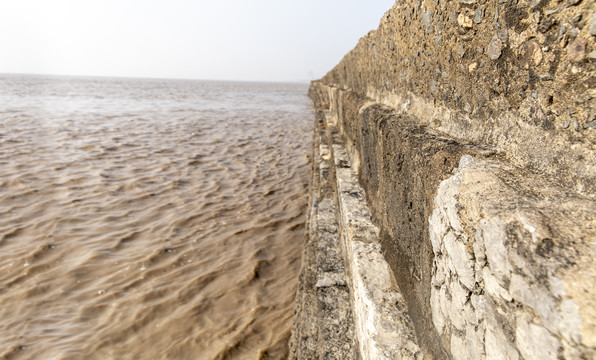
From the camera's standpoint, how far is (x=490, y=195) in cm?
86

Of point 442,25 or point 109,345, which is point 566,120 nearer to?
point 442,25

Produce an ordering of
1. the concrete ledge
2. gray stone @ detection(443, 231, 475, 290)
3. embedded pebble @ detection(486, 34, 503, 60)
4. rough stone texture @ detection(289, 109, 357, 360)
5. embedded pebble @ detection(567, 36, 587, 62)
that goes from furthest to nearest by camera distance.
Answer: rough stone texture @ detection(289, 109, 357, 360) → the concrete ledge → embedded pebble @ detection(486, 34, 503, 60) → gray stone @ detection(443, 231, 475, 290) → embedded pebble @ detection(567, 36, 587, 62)

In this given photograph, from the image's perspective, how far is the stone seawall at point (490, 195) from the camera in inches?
25.6

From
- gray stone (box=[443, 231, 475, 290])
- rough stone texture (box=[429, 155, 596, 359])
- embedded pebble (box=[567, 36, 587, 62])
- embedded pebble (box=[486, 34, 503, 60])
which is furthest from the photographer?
embedded pebble (box=[486, 34, 503, 60])

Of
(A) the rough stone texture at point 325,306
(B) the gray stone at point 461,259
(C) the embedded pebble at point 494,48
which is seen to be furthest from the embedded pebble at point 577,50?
(A) the rough stone texture at point 325,306

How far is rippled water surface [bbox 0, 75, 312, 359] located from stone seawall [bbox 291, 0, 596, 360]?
1.19m

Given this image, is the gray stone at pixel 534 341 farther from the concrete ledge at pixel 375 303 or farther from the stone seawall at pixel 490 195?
the concrete ledge at pixel 375 303

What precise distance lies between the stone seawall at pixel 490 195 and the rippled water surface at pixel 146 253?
119 centimetres

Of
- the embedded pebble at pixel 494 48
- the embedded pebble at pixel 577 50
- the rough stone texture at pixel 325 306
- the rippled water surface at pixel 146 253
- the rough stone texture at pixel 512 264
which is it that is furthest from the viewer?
the rippled water surface at pixel 146 253

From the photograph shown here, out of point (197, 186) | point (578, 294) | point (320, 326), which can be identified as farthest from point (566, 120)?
point (197, 186)

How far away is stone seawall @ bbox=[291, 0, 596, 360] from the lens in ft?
2.13

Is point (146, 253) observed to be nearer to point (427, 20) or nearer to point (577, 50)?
point (427, 20)

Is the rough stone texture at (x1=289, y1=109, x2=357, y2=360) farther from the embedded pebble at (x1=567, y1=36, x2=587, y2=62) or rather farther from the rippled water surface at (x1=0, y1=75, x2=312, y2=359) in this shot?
the embedded pebble at (x1=567, y1=36, x2=587, y2=62)

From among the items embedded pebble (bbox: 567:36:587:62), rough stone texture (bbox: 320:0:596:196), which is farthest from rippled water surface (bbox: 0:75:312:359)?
embedded pebble (bbox: 567:36:587:62)
